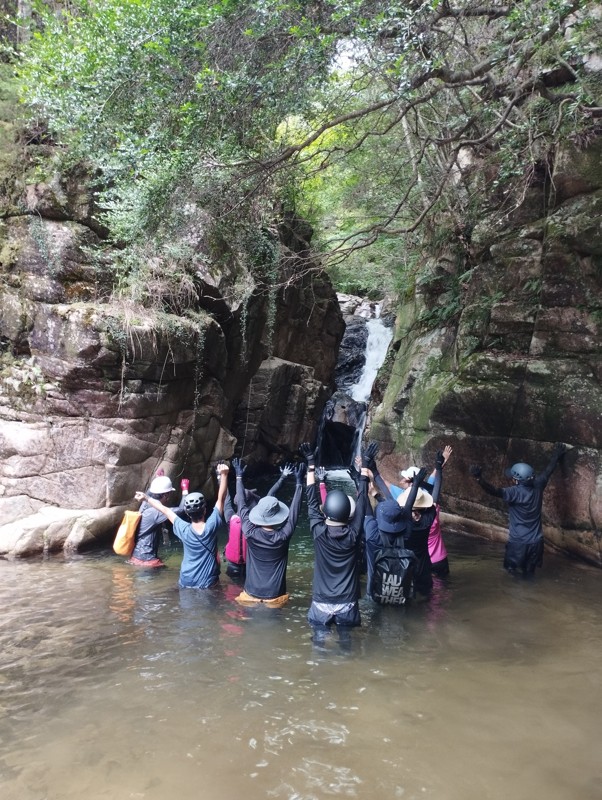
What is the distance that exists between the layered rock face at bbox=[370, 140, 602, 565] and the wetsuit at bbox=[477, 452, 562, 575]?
3.98 feet

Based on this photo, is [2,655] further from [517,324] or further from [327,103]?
[517,324]

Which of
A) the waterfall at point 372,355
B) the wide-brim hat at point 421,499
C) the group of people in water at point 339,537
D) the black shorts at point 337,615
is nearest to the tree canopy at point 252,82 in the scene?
the group of people in water at point 339,537

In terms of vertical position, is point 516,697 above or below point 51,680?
above

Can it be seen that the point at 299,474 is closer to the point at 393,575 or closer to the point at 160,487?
the point at 393,575

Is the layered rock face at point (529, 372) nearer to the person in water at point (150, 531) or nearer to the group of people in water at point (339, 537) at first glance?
the group of people in water at point (339, 537)

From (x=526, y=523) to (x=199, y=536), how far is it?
475 cm

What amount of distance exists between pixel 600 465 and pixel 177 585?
6.81 m

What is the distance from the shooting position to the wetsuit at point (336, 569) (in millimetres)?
5680

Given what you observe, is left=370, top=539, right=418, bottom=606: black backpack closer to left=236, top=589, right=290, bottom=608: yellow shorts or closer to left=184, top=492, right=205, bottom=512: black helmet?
left=236, top=589, right=290, bottom=608: yellow shorts

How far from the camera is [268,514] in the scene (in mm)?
6281

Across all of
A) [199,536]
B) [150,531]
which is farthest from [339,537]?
[150,531]

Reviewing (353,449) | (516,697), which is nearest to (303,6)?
(516,697)

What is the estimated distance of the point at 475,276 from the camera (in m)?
11.7

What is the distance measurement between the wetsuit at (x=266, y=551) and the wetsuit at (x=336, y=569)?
20.9 inches
